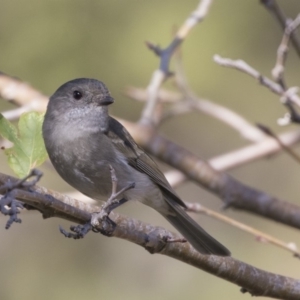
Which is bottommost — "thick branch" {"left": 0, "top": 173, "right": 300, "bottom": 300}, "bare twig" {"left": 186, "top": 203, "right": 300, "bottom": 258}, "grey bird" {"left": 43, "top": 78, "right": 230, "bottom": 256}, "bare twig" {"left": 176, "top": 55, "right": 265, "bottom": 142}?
"thick branch" {"left": 0, "top": 173, "right": 300, "bottom": 300}

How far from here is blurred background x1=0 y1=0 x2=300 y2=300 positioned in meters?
6.66

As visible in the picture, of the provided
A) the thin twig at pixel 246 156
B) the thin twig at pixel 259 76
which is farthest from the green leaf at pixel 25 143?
the thin twig at pixel 246 156

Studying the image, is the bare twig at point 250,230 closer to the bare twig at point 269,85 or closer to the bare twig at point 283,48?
the bare twig at point 269,85

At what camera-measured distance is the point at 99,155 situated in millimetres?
3867

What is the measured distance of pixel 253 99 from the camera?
820cm

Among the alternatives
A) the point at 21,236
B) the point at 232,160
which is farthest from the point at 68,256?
the point at 232,160

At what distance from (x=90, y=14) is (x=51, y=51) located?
2.45 feet

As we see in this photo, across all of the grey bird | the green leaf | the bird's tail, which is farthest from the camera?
the grey bird

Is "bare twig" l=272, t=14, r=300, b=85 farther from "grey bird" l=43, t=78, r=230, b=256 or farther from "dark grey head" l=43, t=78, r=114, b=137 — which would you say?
"dark grey head" l=43, t=78, r=114, b=137

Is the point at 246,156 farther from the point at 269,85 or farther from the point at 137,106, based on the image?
the point at 137,106

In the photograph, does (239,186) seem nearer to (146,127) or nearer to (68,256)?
(146,127)

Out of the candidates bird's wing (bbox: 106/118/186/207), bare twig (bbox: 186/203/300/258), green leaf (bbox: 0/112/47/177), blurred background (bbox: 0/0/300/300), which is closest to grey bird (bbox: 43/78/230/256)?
bird's wing (bbox: 106/118/186/207)

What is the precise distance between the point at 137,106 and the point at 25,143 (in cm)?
537

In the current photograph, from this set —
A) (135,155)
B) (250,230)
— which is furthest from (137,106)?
(250,230)
